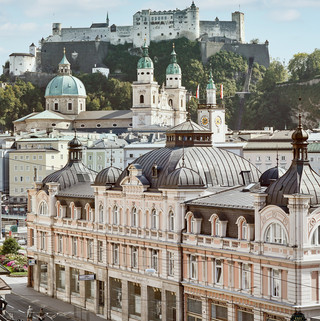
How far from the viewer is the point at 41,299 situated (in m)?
62.1

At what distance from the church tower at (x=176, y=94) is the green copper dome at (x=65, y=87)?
16.9 metres

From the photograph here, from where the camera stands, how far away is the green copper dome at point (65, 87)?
589 feet

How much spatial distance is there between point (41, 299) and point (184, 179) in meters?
16.1

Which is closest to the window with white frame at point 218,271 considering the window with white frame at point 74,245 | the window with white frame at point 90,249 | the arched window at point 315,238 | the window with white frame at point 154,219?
the arched window at point 315,238

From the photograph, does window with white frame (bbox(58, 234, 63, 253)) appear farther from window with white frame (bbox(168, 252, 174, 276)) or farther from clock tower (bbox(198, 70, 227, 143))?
clock tower (bbox(198, 70, 227, 143))

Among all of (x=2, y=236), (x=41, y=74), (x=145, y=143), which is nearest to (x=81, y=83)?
(x=41, y=74)

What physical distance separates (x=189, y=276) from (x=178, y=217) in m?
3.08

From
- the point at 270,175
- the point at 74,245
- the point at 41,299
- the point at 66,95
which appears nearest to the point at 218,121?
the point at 66,95

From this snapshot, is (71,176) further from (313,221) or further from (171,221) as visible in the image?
(313,221)

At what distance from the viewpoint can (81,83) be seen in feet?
601

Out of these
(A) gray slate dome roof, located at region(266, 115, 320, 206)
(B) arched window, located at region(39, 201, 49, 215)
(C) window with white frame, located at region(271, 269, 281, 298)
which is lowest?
(C) window with white frame, located at region(271, 269, 281, 298)

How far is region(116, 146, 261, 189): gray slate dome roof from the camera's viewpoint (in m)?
55.2

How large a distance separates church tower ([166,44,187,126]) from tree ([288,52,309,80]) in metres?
24.9

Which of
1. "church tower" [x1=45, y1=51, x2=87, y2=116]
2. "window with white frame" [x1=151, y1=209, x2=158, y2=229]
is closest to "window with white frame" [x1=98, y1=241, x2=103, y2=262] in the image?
"window with white frame" [x1=151, y1=209, x2=158, y2=229]
